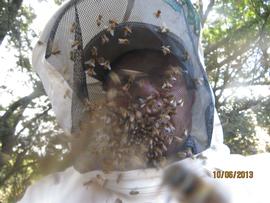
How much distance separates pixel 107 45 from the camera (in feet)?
4.99

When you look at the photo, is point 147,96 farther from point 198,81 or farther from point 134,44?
point 134,44

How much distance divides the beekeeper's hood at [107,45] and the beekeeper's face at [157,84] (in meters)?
0.04

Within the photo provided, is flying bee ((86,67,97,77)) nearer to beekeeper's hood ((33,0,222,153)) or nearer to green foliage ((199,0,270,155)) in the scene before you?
beekeeper's hood ((33,0,222,153))

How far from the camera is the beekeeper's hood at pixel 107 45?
1374 mm

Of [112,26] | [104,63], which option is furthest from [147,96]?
[112,26]

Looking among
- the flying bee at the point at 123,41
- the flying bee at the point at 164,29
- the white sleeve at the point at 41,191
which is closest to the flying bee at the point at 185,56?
the flying bee at the point at 164,29

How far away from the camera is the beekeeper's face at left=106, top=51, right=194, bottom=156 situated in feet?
4.17

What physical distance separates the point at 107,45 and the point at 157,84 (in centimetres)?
33

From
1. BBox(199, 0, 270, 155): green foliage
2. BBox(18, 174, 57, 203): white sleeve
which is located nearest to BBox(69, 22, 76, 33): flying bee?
BBox(18, 174, 57, 203): white sleeve

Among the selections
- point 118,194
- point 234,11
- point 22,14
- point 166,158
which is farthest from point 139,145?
point 22,14

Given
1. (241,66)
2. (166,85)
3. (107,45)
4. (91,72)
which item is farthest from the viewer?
(241,66)

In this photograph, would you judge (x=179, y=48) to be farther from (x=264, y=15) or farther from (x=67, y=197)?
(x=264, y=15)

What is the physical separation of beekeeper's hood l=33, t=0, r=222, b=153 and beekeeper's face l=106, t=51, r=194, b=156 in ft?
0.12

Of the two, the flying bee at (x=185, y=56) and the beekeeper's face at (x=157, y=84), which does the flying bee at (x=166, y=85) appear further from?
the flying bee at (x=185, y=56)
